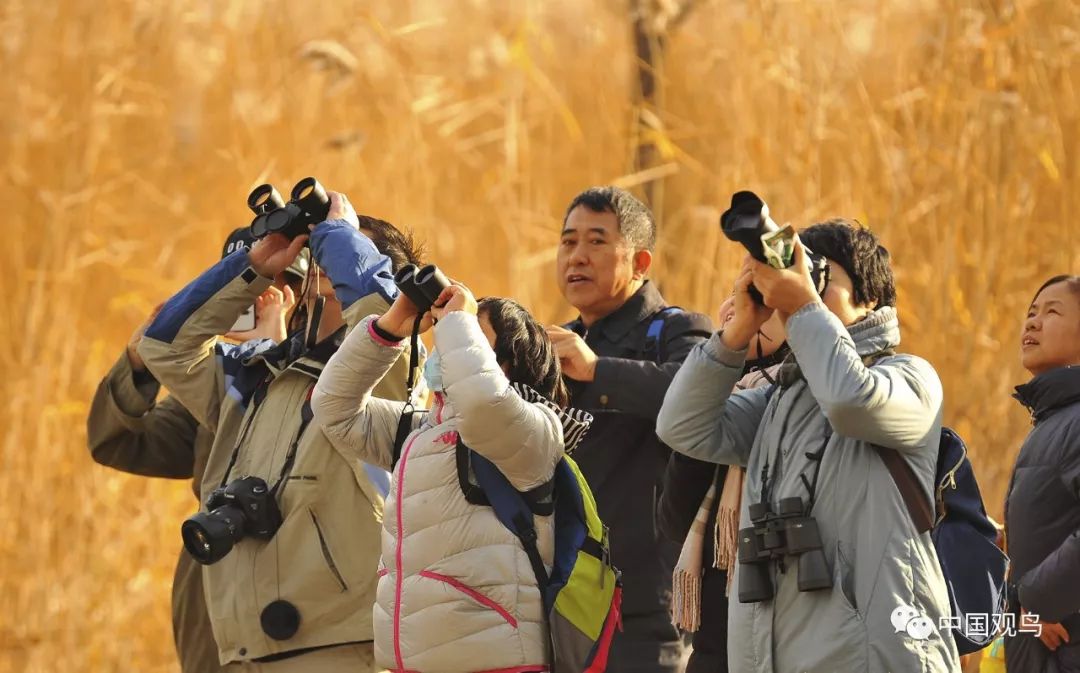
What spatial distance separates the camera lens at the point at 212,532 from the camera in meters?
3.31

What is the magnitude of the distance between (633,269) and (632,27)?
1949 mm

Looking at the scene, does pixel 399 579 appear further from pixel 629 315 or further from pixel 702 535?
pixel 629 315

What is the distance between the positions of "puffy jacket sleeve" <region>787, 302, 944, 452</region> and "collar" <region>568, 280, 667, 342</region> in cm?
128

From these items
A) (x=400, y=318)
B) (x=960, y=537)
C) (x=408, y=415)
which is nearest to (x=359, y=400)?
(x=408, y=415)

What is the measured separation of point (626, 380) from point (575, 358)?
13cm

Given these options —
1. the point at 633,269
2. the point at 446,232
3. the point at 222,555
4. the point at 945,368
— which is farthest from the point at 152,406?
the point at 945,368

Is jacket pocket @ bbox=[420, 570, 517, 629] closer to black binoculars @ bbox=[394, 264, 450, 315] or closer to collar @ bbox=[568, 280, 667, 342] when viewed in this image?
black binoculars @ bbox=[394, 264, 450, 315]

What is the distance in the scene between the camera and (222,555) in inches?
133

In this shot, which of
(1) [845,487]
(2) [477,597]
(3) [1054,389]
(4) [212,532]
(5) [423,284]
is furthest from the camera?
(3) [1054,389]

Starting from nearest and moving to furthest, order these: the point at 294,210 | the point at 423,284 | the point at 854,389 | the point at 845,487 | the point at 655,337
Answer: the point at 854,389, the point at 845,487, the point at 423,284, the point at 294,210, the point at 655,337

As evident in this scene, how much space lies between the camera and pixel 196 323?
373cm

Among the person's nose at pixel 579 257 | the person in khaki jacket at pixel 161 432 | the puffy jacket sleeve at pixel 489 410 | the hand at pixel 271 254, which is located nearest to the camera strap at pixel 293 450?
the hand at pixel 271 254

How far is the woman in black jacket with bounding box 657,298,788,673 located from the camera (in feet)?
10.2

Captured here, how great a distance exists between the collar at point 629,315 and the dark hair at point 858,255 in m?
1.03
